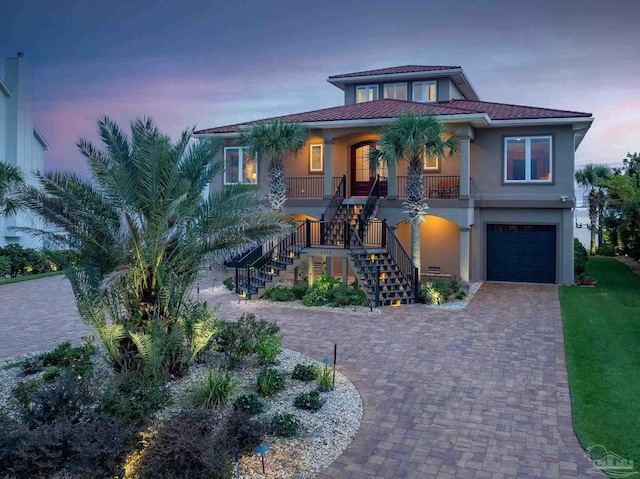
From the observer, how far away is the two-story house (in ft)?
63.3

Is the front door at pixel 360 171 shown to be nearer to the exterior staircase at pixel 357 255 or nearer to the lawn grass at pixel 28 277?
the exterior staircase at pixel 357 255

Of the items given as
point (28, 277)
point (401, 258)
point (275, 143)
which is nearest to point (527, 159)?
point (401, 258)

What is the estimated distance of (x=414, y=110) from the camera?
19.9 metres

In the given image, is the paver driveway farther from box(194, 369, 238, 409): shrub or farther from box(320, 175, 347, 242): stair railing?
box(320, 175, 347, 242): stair railing

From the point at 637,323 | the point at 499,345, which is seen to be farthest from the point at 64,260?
the point at 637,323

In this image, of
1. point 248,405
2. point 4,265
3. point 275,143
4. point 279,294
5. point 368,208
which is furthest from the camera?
point 4,265

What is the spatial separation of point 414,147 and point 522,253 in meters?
7.69

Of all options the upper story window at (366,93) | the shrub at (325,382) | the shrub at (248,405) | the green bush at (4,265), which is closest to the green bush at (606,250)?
the upper story window at (366,93)

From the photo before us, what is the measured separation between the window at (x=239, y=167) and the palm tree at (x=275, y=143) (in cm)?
316

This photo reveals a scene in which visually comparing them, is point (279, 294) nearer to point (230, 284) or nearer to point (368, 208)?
point (230, 284)

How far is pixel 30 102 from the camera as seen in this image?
27.5 metres

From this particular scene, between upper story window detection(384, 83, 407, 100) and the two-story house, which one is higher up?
upper story window detection(384, 83, 407, 100)

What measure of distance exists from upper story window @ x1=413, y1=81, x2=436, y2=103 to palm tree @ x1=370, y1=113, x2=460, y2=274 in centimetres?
768

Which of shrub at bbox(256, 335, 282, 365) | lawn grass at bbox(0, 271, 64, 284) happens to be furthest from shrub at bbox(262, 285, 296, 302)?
lawn grass at bbox(0, 271, 64, 284)
